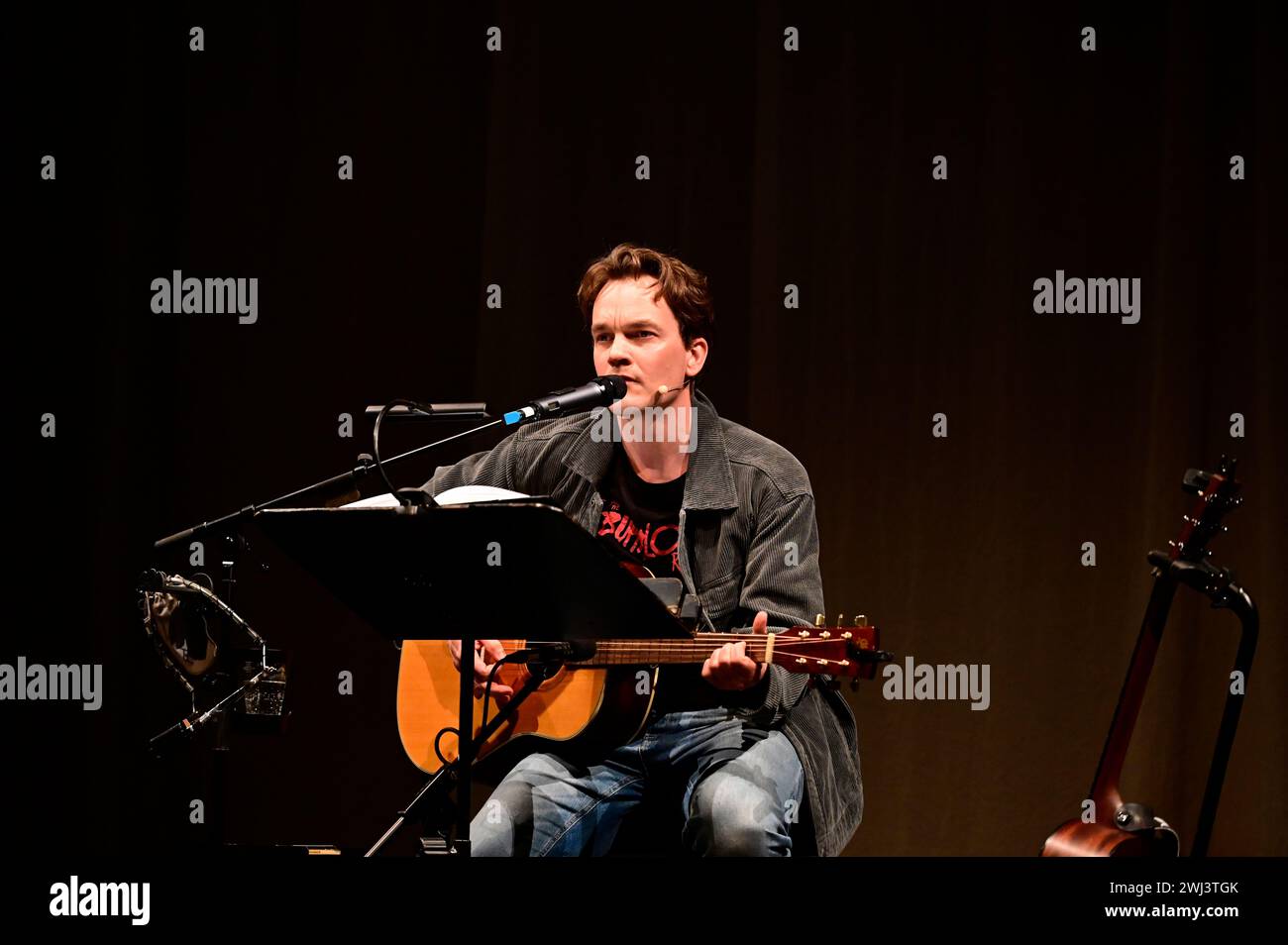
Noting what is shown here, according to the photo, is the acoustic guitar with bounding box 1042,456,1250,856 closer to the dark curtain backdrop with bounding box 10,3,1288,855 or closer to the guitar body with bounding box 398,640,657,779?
the dark curtain backdrop with bounding box 10,3,1288,855

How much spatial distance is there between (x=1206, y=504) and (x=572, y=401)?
4.78 feet

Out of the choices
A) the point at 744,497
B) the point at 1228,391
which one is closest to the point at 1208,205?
the point at 1228,391

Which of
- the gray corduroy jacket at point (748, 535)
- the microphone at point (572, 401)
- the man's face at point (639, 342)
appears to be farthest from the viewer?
the man's face at point (639, 342)

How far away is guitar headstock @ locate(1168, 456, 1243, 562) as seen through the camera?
109 inches

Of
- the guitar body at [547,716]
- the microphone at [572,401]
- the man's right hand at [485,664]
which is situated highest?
the microphone at [572,401]

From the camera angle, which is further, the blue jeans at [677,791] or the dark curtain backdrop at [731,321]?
the dark curtain backdrop at [731,321]

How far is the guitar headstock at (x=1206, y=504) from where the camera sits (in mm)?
2775

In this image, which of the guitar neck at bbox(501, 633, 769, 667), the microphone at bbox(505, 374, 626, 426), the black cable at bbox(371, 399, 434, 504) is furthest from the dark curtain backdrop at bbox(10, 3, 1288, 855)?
the black cable at bbox(371, 399, 434, 504)

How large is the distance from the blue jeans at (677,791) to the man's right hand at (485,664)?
0.52ft

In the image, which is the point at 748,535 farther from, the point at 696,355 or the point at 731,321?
the point at 731,321

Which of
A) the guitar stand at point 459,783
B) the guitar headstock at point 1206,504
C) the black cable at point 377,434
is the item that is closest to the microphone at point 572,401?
the black cable at point 377,434

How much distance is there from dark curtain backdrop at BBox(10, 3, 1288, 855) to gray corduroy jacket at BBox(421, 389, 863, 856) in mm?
854

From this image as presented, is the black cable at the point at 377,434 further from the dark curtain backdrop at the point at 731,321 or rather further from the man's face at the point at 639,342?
the dark curtain backdrop at the point at 731,321
